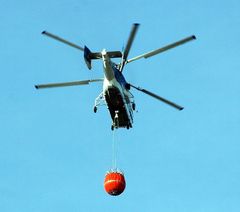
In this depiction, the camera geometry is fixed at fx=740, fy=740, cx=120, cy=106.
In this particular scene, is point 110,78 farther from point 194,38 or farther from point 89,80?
point 194,38

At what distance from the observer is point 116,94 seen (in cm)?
5509

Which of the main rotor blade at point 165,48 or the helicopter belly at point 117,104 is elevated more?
the main rotor blade at point 165,48

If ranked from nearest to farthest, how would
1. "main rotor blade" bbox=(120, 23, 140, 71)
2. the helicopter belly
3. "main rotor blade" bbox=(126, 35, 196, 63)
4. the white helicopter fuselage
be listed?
"main rotor blade" bbox=(120, 23, 140, 71)
"main rotor blade" bbox=(126, 35, 196, 63)
the white helicopter fuselage
the helicopter belly

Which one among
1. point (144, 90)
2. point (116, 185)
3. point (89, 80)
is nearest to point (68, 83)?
point (89, 80)

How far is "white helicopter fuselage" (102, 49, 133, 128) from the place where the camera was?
54.4 m

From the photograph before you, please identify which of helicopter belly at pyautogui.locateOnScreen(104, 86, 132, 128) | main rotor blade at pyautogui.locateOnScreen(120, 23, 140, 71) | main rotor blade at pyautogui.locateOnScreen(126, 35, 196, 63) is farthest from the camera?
helicopter belly at pyautogui.locateOnScreen(104, 86, 132, 128)

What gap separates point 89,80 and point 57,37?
4.78 meters

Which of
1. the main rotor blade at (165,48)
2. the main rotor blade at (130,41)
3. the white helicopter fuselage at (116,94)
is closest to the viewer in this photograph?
the main rotor blade at (130,41)

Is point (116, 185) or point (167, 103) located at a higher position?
point (167, 103)

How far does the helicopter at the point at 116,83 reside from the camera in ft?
178

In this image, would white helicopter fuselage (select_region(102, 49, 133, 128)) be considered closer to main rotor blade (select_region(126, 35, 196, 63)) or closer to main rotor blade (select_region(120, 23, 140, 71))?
main rotor blade (select_region(120, 23, 140, 71))

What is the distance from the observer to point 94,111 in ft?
184

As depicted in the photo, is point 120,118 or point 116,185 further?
point 120,118

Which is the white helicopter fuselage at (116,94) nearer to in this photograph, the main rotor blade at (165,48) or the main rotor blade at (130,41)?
the main rotor blade at (130,41)
